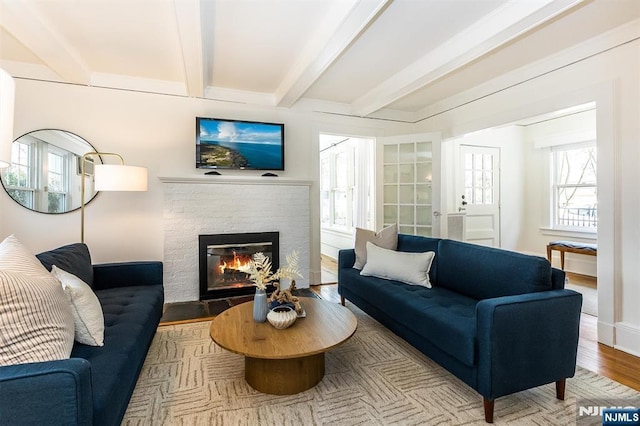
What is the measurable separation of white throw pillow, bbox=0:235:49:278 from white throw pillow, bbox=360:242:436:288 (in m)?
2.43

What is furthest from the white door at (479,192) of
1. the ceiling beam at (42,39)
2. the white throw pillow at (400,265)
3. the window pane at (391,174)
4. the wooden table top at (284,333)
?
the ceiling beam at (42,39)

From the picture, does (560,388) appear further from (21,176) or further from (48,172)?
(21,176)

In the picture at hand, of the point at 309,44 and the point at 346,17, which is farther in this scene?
the point at 309,44

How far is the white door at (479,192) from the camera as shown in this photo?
17.7 ft

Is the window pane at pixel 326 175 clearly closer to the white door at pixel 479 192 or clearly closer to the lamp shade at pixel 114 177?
the white door at pixel 479 192

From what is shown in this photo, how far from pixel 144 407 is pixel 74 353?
55 cm

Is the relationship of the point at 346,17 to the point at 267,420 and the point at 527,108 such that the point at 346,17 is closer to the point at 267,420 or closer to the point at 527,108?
the point at 527,108

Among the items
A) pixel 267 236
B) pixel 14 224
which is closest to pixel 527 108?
pixel 267 236

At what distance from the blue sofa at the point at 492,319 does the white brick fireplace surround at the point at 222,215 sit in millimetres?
1817

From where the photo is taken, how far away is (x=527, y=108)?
11.1ft

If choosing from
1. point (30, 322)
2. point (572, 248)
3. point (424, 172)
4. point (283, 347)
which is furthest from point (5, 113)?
point (572, 248)

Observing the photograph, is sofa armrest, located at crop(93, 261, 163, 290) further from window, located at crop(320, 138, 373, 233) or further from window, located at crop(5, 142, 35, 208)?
window, located at crop(320, 138, 373, 233)

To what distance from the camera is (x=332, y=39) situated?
2.53 m

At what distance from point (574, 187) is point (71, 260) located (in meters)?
6.55
